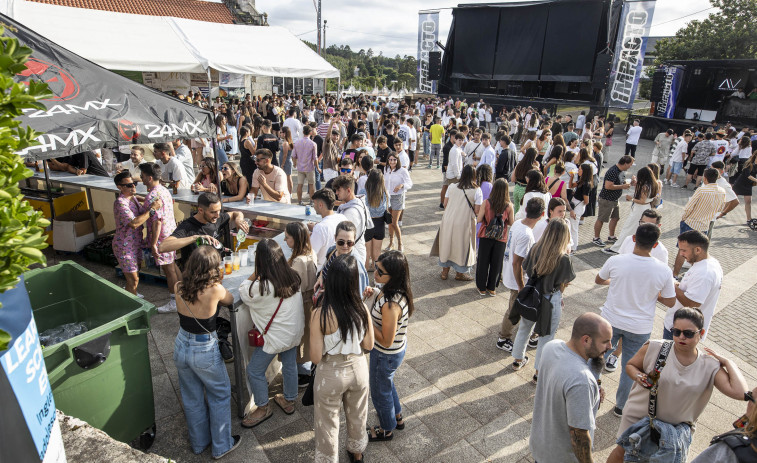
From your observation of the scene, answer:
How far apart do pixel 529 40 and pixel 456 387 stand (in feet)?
81.7

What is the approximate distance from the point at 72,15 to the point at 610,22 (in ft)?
70.4

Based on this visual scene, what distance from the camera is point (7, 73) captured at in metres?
1.26

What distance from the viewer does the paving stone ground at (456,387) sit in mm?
3514

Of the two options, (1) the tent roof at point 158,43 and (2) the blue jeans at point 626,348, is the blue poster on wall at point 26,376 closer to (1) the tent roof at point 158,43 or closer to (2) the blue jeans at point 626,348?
(2) the blue jeans at point 626,348

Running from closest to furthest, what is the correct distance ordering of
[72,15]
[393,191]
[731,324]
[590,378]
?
1. [590,378]
2. [731,324]
3. [393,191]
4. [72,15]

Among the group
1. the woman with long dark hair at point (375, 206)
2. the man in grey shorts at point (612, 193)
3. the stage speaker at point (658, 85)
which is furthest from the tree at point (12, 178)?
the stage speaker at point (658, 85)

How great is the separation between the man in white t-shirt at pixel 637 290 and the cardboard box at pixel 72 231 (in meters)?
7.02

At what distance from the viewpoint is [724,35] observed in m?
25.2

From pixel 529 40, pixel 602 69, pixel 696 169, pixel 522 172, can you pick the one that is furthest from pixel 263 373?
pixel 529 40

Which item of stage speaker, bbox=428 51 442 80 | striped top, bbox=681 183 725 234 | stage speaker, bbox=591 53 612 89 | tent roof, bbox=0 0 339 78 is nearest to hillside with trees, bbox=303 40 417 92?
stage speaker, bbox=428 51 442 80

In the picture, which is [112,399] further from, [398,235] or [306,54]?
[306,54]

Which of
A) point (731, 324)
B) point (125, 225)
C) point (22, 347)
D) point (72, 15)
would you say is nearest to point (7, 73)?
point (22, 347)

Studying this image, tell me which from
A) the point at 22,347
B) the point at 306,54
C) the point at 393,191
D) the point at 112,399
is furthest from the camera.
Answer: the point at 306,54

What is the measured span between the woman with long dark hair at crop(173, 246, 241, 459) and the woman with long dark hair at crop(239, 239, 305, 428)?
0.24 metres
